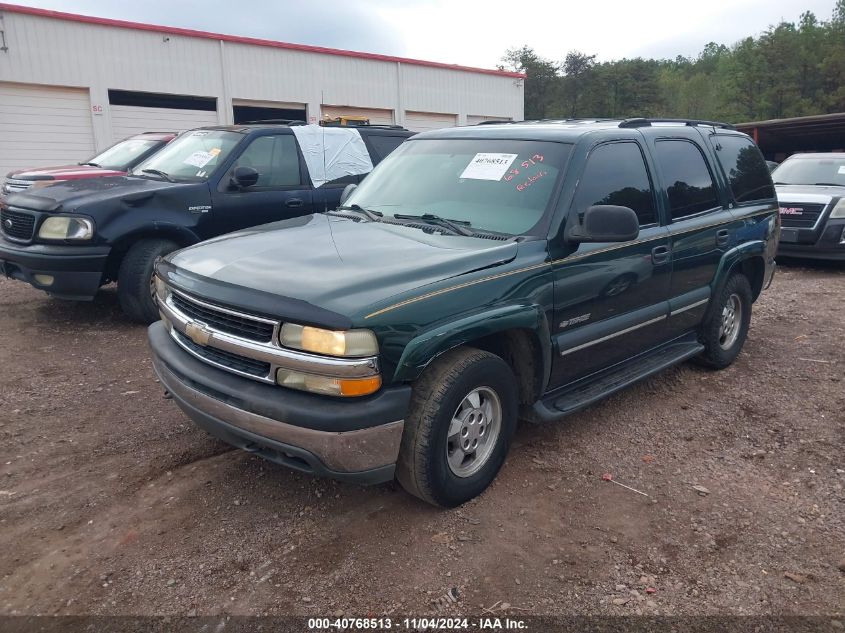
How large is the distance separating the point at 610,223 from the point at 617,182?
75 centimetres

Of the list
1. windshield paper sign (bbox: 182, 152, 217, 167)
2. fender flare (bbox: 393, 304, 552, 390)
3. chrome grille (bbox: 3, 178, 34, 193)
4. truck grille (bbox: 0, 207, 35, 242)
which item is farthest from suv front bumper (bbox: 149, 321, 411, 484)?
chrome grille (bbox: 3, 178, 34, 193)

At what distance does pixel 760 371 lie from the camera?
5.44 meters

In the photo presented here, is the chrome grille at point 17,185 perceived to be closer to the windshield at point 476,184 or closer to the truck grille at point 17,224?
the truck grille at point 17,224

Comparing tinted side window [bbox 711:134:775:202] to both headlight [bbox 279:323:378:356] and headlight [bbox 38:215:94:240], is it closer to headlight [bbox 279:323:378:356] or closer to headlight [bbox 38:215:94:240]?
headlight [bbox 279:323:378:356]

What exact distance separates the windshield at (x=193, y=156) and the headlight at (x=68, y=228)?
117 centimetres

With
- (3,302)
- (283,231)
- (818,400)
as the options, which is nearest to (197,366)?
(283,231)

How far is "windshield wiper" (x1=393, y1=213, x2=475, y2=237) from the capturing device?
3.66 m

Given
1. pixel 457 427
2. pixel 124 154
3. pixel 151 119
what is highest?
pixel 151 119

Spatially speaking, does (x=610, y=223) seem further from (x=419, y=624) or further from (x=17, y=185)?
(x=17, y=185)

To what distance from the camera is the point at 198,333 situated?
10.4 ft

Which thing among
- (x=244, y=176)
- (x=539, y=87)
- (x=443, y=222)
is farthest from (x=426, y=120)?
(x=539, y=87)

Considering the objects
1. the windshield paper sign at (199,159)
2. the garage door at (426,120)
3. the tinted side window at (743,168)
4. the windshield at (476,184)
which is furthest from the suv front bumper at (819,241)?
the garage door at (426,120)

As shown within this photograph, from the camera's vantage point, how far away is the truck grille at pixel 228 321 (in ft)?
9.48

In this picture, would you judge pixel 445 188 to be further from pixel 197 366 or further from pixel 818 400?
pixel 818 400
